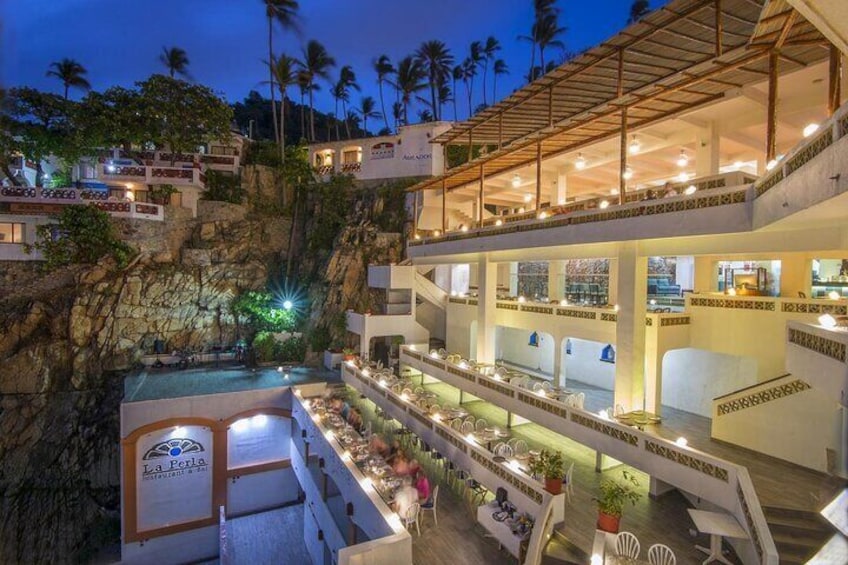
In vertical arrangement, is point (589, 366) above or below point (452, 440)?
above

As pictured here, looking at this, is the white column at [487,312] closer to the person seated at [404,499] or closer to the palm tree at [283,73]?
the person seated at [404,499]

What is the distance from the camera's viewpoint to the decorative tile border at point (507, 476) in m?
9.08

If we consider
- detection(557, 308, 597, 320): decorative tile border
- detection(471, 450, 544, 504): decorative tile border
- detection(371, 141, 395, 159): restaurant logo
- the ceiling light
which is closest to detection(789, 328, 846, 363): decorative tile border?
detection(471, 450, 544, 504): decorative tile border

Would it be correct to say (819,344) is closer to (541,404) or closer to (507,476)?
(507,476)

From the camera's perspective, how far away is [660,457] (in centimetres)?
935

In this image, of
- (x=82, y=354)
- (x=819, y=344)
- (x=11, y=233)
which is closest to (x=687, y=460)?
(x=819, y=344)

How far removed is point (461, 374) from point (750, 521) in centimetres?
1021

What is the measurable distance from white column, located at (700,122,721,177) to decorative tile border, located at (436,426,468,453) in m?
11.4

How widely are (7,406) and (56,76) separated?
27337mm

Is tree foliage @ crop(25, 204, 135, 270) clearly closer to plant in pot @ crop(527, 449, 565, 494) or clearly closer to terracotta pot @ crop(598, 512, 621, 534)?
plant in pot @ crop(527, 449, 565, 494)

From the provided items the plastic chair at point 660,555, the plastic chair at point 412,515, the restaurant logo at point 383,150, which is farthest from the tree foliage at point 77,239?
the plastic chair at point 660,555

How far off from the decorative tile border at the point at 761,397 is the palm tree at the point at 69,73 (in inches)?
1821

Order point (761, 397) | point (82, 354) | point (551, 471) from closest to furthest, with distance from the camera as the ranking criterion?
point (551, 471)
point (761, 397)
point (82, 354)

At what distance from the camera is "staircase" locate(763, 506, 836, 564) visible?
7.21 meters
